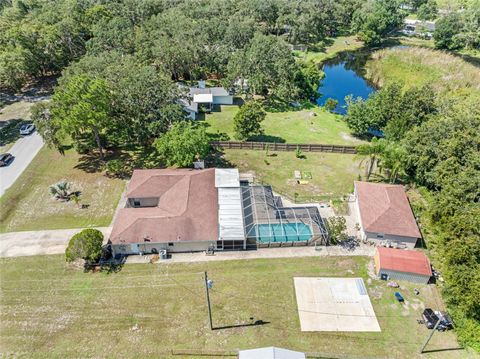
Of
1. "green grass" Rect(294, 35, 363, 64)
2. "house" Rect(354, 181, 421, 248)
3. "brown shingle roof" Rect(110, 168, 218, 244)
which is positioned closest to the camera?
"brown shingle roof" Rect(110, 168, 218, 244)

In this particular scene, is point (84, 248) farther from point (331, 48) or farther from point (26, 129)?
point (331, 48)

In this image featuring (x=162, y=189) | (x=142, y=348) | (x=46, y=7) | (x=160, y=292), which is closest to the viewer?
(x=142, y=348)

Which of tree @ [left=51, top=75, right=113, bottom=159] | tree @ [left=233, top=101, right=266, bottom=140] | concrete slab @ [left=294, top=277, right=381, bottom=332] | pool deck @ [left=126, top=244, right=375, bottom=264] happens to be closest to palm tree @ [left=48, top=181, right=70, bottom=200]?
tree @ [left=51, top=75, right=113, bottom=159]

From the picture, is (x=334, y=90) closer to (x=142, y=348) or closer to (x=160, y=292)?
(x=160, y=292)

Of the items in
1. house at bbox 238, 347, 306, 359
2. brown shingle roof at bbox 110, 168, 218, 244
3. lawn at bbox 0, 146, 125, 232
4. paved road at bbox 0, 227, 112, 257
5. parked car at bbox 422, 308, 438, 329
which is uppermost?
house at bbox 238, 347, 306, 359

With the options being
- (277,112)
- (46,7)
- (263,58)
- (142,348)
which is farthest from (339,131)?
(46,7)

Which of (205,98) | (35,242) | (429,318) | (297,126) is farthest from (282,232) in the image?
(205,98)

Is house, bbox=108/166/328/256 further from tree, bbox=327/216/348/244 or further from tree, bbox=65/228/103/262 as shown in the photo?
tree, bbox=65/228/103/262
